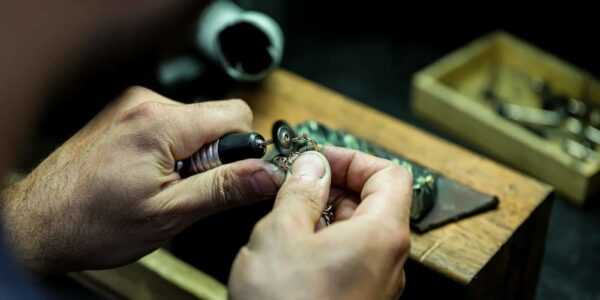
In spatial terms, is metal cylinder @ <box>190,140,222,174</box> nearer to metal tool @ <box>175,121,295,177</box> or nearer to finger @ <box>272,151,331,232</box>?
metal tool @ <box>175,121,295,177</box>

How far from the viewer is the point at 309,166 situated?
0.85 m

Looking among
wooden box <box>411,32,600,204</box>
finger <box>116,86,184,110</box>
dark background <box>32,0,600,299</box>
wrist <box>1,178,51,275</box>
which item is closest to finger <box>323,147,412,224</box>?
finger <box>116,86,184,110</box>

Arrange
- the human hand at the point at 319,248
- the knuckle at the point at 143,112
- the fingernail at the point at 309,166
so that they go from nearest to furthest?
1. the human hand at the point at 319,248
2. the fingernail at the point at 309,166
3. the knuckle at the point at 143,112

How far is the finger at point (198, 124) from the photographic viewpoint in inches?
36.6

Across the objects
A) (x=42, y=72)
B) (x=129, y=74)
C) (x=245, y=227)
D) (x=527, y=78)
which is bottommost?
(x=527, y=78)

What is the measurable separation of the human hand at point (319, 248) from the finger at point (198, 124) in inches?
5.9

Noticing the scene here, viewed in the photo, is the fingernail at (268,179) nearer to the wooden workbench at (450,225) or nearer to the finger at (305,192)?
the finger at (305,192)

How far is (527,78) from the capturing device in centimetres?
171

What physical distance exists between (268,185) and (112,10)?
41cm

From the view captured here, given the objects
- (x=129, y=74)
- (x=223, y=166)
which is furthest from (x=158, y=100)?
(x=129, y=74)

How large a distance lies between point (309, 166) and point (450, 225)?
0.31 meters

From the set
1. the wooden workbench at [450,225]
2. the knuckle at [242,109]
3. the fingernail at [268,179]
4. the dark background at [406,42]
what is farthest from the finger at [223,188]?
the dark background at [406,42]

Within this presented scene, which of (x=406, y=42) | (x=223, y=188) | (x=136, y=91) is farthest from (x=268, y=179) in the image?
(x=406, y=42)

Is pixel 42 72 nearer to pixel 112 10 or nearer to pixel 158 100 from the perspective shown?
pixel 112 10
